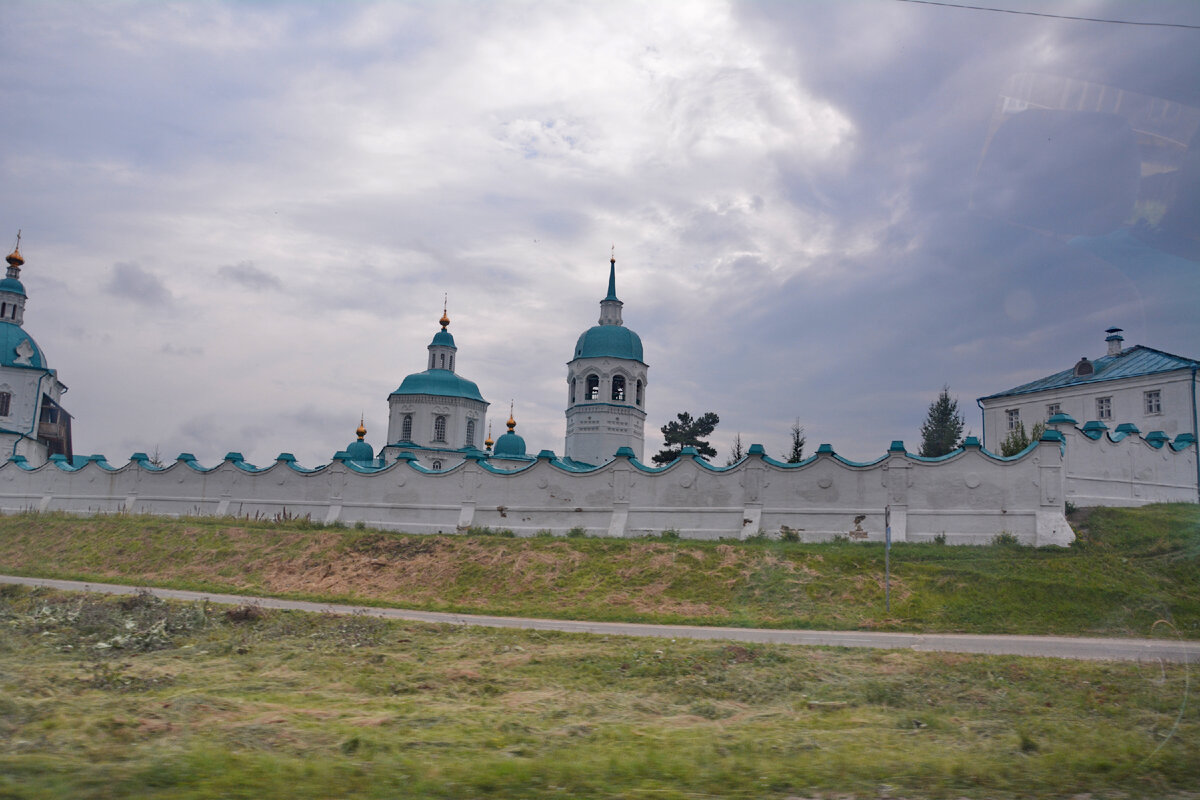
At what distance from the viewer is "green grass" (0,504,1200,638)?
15.4m

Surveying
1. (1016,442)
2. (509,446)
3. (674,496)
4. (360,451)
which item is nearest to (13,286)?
(360,451)

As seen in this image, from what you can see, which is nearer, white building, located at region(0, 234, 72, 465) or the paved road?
the paved road

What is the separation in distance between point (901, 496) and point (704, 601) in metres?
6.63

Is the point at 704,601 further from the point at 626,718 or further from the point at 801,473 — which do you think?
the point at 626,718

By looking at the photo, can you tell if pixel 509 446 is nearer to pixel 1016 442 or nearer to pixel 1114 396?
pixel 1016 442

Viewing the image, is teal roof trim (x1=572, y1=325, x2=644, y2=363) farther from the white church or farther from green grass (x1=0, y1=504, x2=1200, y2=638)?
green grass (x1=0, y1=504, x2=1200, y2=638)

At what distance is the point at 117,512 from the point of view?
1188 inches

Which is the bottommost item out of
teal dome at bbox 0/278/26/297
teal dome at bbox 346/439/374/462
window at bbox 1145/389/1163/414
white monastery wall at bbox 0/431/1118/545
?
white monastery wall at bbox 0/431/1118/545

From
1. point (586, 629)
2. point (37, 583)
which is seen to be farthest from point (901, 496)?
point (37, 583)

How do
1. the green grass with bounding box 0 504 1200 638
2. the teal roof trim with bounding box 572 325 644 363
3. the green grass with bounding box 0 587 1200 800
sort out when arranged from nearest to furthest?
1. the green grass with bounding box 0 587 1200 800
2. the green grass with bounding box 0 504 1200 638
3. the teal roof trim with bounding box 572 325 644 363

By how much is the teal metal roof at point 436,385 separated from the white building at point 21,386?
22.8 m

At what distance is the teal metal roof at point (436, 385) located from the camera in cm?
5122

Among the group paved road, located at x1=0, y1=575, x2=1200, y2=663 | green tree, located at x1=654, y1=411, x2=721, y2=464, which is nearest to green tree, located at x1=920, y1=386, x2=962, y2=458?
green tree, located at x1=654, y1=411, x2=721, y2=464

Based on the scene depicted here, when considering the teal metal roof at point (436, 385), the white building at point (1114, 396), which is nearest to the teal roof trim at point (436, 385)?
the teal metal roof at point (436, 385)
